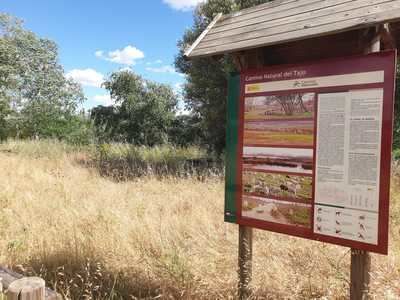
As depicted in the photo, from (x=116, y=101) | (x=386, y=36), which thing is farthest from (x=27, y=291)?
(x=116, y=101)

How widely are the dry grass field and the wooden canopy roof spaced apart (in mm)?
1982

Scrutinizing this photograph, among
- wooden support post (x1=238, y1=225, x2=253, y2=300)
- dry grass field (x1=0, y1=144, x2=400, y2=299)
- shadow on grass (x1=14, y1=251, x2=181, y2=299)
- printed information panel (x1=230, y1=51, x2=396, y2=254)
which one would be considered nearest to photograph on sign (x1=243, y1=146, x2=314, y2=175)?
printed information panel (x1=230, y1=51, x2=396, y2=254)

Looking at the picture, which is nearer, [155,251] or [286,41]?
[286,41]

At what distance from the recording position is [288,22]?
296 centimetres

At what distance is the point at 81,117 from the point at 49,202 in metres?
15.4

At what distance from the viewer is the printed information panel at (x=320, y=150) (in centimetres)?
233

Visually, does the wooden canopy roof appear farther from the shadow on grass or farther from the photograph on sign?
the shadow on grass

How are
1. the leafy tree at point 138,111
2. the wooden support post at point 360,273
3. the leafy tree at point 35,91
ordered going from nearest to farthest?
the wooden support post at point 360,273
the leafy tree at point 35,91
the leafy tree at point 138,111

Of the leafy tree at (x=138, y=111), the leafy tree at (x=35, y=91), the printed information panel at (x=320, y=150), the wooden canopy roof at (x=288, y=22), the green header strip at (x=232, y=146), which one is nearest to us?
the printed information panel at (x=320, y=150)

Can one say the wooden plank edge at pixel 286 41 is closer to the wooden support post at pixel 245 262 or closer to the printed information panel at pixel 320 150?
the printed information panel at pixel 320 150

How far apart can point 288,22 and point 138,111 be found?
20.8 m

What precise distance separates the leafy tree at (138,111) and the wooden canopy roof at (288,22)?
726 inches

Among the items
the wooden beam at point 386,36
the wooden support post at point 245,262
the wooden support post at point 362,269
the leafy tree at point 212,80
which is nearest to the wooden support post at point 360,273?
the wooden support post at point 362,269

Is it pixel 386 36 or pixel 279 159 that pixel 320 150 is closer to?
pixel 279 159
